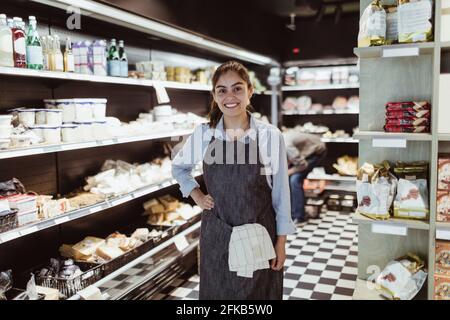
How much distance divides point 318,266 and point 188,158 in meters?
2.74

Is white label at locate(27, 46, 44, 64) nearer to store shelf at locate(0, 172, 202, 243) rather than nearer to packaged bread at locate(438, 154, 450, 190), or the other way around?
store shelf at locate(0, 172, 202, 243)

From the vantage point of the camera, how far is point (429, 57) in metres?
2.58

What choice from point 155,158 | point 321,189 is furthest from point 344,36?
point 155,158

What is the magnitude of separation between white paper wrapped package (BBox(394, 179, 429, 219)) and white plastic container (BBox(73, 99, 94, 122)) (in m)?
2.05

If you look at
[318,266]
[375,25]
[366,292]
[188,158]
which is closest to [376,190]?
[366,292]

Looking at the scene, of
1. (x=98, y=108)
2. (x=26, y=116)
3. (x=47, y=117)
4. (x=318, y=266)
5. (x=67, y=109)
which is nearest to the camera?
(x=26, y=116)

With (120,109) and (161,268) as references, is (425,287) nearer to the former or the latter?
(161,268)

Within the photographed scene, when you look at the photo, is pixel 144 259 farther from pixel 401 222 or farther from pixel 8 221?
pixel 401 222

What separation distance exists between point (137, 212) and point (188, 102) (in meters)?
1.56

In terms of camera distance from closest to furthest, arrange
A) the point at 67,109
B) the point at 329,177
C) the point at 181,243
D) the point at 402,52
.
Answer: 1. the point at 402,52
2. the point at 67,109
3. the point at 181,243
4. the point at 329,177

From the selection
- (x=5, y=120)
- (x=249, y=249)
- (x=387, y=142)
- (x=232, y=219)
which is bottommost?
(x=249, y=249)

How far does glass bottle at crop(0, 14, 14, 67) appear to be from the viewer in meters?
2.41

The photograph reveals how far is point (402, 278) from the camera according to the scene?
2512 mm

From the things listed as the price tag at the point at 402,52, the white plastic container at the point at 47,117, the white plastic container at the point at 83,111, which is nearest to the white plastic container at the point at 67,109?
the white plastic container at the point at 83,111
